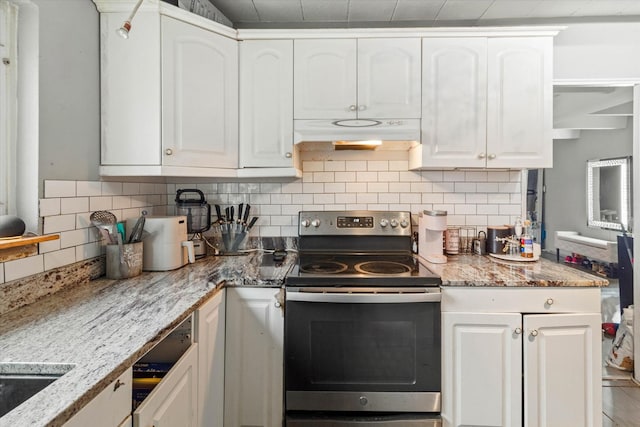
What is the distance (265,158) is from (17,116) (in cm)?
108

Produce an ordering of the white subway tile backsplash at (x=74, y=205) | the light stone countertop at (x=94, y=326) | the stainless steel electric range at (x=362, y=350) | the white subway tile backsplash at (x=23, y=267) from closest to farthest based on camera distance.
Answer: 1. the light stone countertop at (x=94, y=326)
2. the white subway tile backsplash at (x=23, y=267)
3. the white subway tile backsplash at (x=74, y=205)
4. the stainless steel electric range at (x=362, y=350)

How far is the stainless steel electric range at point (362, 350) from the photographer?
1.51 metres

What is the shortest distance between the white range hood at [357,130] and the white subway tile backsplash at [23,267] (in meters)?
1.31

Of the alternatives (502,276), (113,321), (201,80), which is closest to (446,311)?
(502,276)

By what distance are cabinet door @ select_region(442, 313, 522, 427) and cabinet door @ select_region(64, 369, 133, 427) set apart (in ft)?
4.28

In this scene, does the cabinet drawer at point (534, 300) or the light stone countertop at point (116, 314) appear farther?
the cabinet drawer at point (534, 300)

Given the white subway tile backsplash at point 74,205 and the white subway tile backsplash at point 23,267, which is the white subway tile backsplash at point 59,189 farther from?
the white subway tile backsplash at point 23,267

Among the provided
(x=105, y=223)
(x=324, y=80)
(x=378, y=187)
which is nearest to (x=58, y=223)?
(x=105, y=223)

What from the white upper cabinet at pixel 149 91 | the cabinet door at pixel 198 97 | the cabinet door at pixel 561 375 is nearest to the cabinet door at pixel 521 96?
the cabinet door at pixel 561 375

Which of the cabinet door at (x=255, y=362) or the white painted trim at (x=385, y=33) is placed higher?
the white painted trim at (x=385, y=33)

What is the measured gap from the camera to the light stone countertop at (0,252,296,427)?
26.0 inches

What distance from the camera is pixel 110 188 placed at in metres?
1.69

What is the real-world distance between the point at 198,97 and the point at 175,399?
4.70 ft

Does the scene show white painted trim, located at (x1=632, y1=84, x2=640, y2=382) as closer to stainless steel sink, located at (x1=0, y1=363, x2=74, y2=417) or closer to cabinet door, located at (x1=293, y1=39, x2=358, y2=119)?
cabinet door, located at (x1=293, y1=39, x2=358, y2=119)
